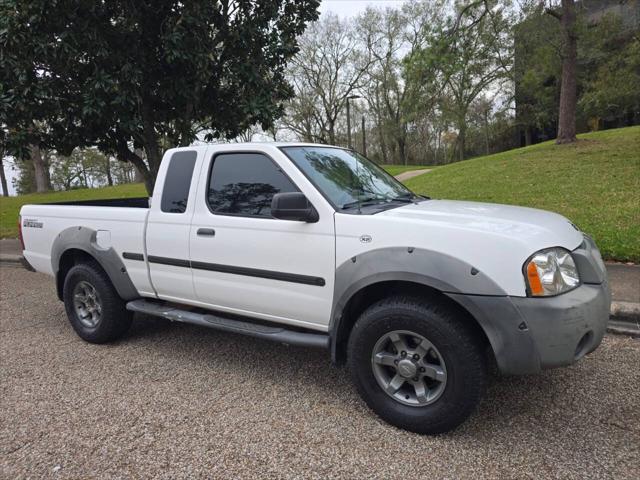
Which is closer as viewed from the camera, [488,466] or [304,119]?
[488,466]

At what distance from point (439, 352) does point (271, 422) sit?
3.93 feet

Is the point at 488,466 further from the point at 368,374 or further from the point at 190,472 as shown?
the point at 190,472

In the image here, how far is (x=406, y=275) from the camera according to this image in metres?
2.76

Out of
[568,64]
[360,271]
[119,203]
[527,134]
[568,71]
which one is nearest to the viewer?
[360,271]

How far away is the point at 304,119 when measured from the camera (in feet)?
140

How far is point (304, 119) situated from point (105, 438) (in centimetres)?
4153

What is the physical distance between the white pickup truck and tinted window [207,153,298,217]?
0.04 ft

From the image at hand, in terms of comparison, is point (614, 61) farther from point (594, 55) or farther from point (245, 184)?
point (245, 184)

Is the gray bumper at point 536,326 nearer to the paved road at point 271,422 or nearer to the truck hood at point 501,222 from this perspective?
the truck hood at point 501,222

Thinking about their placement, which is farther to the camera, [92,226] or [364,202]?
[92,226]

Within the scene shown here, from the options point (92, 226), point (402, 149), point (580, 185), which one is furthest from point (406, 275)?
point (402, 149)

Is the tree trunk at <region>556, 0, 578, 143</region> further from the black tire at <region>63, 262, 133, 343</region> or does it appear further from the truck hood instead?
the black tire at <region>63, 262, 133, 343</region>

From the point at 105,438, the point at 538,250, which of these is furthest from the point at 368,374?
the point at 105,438

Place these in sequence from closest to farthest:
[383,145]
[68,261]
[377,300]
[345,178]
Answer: [377,300] < [345,178] < [68,261] < [383,145]
